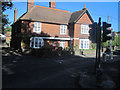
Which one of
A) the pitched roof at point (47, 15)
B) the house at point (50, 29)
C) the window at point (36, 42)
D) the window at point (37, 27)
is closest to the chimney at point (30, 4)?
the house at point (50, 29)

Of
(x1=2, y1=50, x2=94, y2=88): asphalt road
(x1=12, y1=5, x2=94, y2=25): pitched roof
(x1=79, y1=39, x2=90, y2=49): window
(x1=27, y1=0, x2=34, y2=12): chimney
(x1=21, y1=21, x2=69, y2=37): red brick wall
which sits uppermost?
(x1=27, y1=0, x2=34, y2=12): chimney

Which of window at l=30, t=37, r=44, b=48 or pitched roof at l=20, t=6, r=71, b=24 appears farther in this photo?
pitched roof at l=20, t=6, r=71, b=24

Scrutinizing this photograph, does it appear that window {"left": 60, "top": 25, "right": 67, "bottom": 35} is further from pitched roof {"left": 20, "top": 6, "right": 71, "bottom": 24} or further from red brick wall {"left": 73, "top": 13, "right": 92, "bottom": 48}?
red brick wall {"left": 73, "top": 13, "right": 92, "bottom": 48}

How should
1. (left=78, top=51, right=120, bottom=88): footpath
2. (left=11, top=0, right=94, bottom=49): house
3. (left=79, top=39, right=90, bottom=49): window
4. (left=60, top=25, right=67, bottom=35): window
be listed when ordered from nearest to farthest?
(left=78, top=51, right=120, bottom=88): footpath < (left=11, top=0, right=94, bottom=49): house < (left=60, top=25, right=67, bottom=35): window < (left=79, top=39, right=90, bottom=49): window

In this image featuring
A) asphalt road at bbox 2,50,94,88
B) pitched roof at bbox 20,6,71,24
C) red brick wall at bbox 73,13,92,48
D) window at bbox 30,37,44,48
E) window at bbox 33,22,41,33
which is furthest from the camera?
red brick wall at bbox 73,13,92,48

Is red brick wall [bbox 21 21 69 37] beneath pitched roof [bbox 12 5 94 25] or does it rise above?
beneath

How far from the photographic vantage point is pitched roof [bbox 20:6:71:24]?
22453 mm

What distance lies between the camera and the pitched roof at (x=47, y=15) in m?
22.5

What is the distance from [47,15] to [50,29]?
3224 millimetres

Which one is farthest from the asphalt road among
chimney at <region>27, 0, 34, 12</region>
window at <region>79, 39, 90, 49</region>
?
chimney at <region>27, 0, 34, 12</region>

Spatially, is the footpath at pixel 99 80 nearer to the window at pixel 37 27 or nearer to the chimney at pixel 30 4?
the window at pixel 37 27

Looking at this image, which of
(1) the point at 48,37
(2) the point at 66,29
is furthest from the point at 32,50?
(2) the point at 66,29

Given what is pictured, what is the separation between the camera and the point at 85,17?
2547 centimetres

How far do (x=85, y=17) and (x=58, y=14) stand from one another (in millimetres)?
5700
